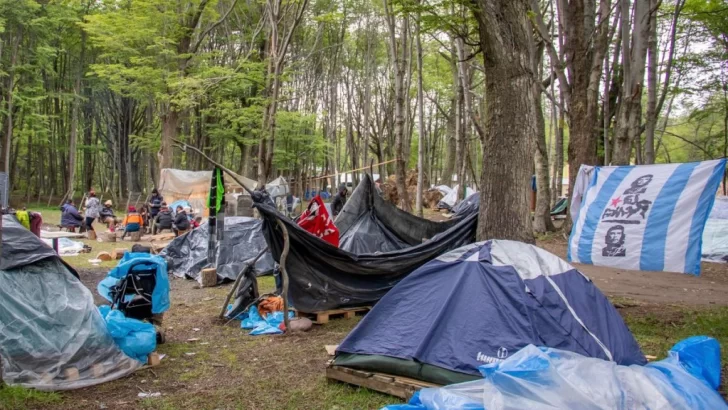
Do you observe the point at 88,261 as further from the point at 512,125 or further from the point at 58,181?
the point at 58,181

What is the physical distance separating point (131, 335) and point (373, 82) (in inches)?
1125

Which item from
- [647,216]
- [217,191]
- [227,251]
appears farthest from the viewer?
[227,251]

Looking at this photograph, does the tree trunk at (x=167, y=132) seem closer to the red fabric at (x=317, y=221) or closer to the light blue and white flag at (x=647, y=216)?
the red fabric at (x=317, y=221)

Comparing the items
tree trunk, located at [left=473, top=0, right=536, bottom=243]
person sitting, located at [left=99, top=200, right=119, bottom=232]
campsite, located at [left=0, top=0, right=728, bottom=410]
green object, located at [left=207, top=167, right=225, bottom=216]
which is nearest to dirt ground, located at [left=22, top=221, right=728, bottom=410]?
campsite, located at [left=0, top=0, right=728, bottom=410]

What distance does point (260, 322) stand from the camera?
6477mm

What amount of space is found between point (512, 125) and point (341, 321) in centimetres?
315

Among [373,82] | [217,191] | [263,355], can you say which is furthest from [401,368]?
[373,82]

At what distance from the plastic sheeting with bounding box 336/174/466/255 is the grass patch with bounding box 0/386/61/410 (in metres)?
5.54

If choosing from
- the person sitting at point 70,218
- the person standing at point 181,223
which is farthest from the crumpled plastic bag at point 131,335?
the person sitting at point 70,218

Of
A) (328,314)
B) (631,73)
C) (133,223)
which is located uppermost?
(631,73)

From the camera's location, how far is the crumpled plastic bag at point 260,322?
20.4ft

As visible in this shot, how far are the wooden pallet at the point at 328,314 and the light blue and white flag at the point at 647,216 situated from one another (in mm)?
2797

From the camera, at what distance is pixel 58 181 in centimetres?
3684

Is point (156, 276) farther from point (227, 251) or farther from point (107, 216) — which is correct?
point (107, 216)
